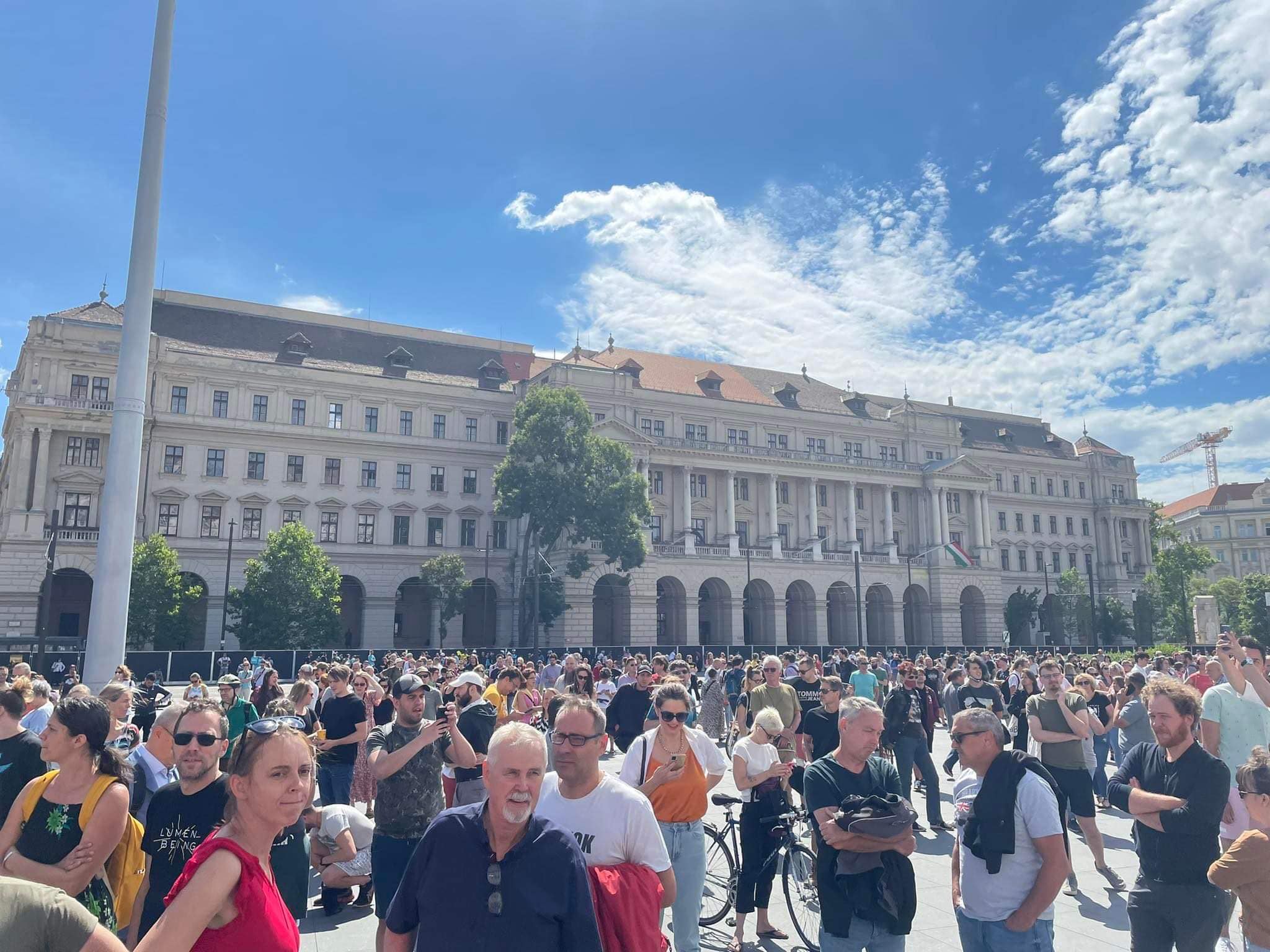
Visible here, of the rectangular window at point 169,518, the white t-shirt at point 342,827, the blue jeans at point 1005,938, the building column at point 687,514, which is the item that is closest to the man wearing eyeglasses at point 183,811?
the white t-shirt at point 342,827

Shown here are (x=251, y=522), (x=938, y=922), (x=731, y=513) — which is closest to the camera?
(x=938, y=922)

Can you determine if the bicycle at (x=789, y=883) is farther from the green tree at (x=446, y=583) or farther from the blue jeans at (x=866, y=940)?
the green tree at (x=446, y=583)

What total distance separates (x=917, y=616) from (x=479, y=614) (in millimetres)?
33534

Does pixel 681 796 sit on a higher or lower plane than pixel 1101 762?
higher

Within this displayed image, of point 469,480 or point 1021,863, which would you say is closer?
point 1021,863

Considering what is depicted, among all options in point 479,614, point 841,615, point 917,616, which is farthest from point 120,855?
point 917,616

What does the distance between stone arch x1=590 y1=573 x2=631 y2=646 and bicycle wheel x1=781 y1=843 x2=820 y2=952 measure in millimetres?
45191

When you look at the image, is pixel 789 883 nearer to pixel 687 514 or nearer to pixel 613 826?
pixel 613 826

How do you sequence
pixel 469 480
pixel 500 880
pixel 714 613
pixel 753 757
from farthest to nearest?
pixel 714 613 < pixel 469 480 < pixel 753 757 < pixel 500 880

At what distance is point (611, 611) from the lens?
58594mm

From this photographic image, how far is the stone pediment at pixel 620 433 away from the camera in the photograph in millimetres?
55500

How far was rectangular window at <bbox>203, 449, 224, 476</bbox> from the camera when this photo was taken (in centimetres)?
5097

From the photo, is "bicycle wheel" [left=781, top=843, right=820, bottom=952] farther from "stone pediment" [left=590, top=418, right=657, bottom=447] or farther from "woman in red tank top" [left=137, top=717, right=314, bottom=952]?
"stone pediment" [left=590, top=418, right=657, bottom=447]

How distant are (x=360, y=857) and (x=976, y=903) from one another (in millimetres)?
5743
